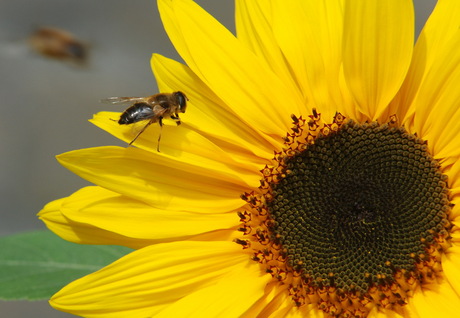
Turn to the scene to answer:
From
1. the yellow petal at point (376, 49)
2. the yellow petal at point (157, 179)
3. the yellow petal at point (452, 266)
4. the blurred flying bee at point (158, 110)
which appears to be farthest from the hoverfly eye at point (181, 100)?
the yellow petal at point (452, 266)

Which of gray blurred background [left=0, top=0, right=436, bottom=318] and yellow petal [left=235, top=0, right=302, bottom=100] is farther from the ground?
gray blurred background [left=0, top=0, right=436, bottom=318]

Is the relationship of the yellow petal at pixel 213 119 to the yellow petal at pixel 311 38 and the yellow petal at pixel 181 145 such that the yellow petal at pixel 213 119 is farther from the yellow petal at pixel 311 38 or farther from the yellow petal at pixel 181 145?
the yellow petal at pixel 311 38

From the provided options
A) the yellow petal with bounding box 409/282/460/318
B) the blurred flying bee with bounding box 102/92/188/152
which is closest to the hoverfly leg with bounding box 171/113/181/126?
the blurred flying bee with bounding box 102/92/188/152

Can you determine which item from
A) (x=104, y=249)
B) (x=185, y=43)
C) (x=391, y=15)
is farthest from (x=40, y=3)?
(x=391, y=15)

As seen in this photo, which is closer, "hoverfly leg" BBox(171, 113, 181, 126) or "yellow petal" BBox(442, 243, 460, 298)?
"yellow petal" BBox(442, 243, 460, 298)

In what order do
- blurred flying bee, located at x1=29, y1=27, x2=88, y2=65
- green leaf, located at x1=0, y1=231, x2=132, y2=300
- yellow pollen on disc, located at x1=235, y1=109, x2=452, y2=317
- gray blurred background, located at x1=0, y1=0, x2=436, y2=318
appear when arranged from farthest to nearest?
1. blurred flying bee, located at x1=29, y1=27, x2=88, y2=65
2. gray blurred background, located at x1=0, y1=0, x2=436, y2=318
3. green leaf, located at x1=0, y1=231, x2=132, y2=300
4. yellow pollen on disc, located at x1=235, y1=109, x2=452, y2=317

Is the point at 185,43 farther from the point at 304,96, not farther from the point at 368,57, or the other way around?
the point at 368,57

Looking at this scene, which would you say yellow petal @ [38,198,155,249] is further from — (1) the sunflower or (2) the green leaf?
(2) the green leaf

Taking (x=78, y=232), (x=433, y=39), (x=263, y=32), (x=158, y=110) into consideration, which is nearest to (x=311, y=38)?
(x=263, y=32)
